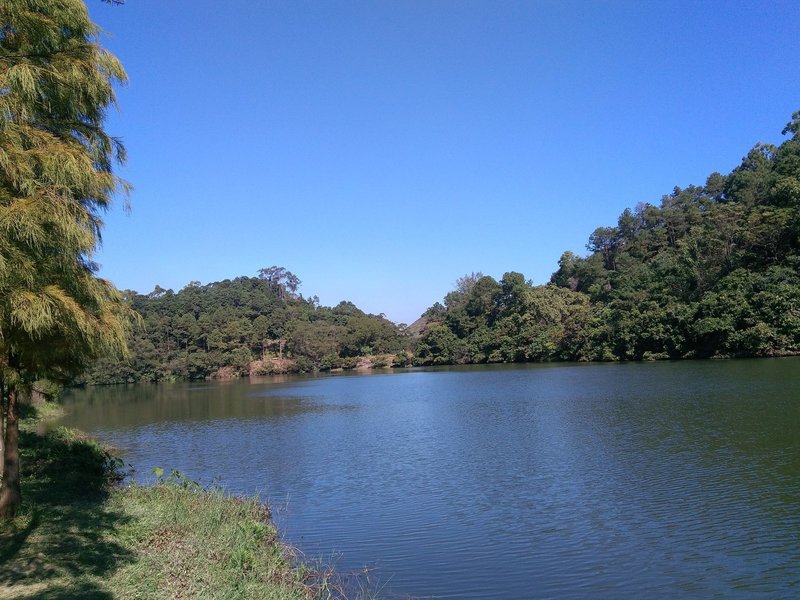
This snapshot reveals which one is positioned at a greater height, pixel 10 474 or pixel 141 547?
pixel 10 474

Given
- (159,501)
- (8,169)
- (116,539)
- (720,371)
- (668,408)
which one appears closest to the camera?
(8,169)

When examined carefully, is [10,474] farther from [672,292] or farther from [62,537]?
[672,292]

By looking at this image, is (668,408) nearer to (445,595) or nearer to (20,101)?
(445,595)

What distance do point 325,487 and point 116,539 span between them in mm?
7622

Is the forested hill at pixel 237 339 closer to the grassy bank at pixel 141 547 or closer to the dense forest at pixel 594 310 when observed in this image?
the dense forest at pixel 594 310

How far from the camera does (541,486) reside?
14031mm

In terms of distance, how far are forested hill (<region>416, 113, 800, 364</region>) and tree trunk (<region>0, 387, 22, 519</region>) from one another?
51322mm

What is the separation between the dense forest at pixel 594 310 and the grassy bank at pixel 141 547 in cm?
308

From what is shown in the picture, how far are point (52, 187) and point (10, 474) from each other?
5.05 m

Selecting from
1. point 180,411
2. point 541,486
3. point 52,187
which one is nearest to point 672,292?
point 180,411

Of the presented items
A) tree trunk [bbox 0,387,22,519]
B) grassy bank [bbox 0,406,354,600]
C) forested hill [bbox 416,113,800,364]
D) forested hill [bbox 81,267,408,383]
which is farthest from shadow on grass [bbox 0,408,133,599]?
forested hill [bbox 81,267,408,383]

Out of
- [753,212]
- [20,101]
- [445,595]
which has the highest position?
[753,212]

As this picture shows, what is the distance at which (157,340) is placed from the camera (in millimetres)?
96250

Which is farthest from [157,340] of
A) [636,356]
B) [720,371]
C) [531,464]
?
[531,464]
